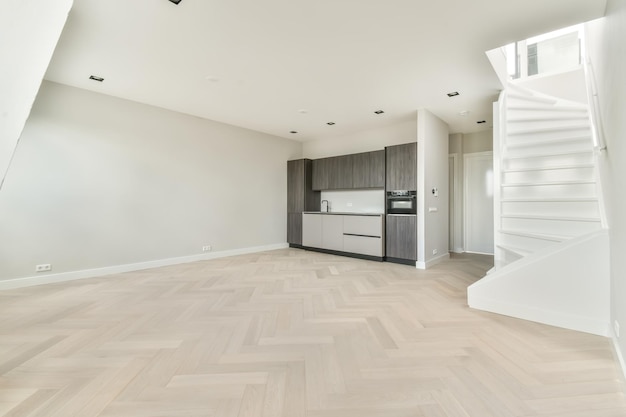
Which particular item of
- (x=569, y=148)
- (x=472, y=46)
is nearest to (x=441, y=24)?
(x=472, y=46)

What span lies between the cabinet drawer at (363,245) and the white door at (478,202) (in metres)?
2.41

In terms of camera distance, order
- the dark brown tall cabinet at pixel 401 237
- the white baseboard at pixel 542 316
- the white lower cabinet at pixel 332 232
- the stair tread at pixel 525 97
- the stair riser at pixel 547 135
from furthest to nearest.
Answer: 1. the white lower cabinet at pixel 332 232
2. the dark brown tall cabinet at pixel 401 237
3. the stair tread at pixel 525 97
4. the stair riser at pixel 547 135
5. the white baseboard at pixel 542 316

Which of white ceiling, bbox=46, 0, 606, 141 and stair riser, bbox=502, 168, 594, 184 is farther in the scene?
stair riser, bbox=502, 168, 594, 184

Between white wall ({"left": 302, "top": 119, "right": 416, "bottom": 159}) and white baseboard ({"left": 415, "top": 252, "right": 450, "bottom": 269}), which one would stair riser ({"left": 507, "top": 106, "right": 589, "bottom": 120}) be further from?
white baseboard ({"left": 415, "top": 252, "right": 450, "bottom": 269})

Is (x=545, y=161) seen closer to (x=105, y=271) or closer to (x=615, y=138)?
(x=615, y=138)

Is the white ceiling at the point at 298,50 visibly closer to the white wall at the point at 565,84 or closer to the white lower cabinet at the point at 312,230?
the white wall at the point at 565,84

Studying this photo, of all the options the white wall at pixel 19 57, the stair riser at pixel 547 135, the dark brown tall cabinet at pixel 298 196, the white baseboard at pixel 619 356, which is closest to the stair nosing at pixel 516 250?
the white baseboard at pixel 619 356

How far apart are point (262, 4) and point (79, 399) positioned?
292 cm

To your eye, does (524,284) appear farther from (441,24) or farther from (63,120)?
(63,120)

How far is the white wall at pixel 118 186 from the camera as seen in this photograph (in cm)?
Result: 338

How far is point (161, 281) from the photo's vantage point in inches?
141

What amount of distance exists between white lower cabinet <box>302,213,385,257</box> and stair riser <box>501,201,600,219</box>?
6.58 feet

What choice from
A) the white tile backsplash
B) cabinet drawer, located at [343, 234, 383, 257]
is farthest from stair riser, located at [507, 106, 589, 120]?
cabinet drawer, located at [343, 234, 383, 257]

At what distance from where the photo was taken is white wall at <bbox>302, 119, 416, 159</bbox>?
17.3 feet
